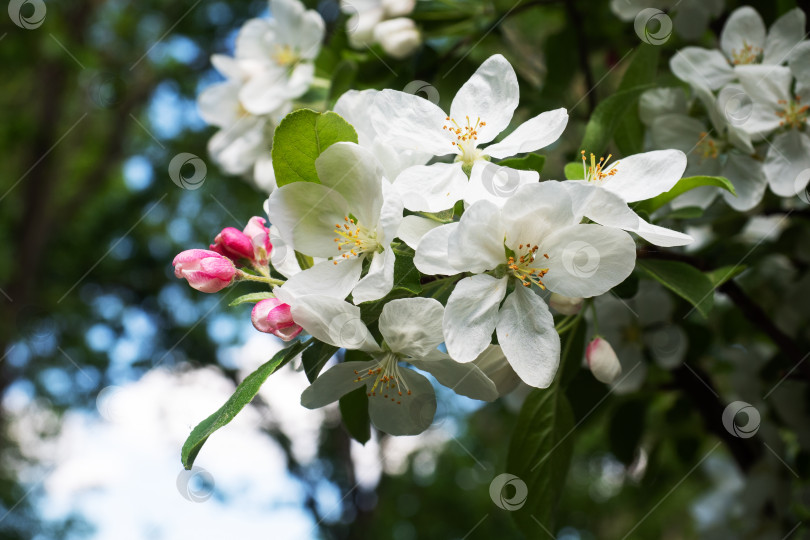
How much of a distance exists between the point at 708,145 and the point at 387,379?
0.69 meters

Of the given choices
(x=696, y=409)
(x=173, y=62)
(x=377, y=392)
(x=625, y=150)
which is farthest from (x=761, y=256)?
(x=173, y=62)

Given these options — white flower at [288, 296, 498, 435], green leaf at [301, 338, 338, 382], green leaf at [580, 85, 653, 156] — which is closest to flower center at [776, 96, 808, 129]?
green leaf at [580, 85, 653, 156]

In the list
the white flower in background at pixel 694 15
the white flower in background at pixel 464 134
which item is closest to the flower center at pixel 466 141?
the white flower in background at pixel 464 134

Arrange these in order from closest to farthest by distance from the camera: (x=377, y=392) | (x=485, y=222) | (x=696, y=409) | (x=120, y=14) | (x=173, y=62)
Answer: (x=485, y=222), (x=377, y=392), (x=696, y=409), (x=173, y=62), (x=120, y=14)

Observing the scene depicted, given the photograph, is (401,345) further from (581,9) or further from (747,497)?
(581,9)

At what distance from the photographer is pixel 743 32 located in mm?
1201

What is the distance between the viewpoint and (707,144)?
114cm

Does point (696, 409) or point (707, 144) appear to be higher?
point (707, 144)

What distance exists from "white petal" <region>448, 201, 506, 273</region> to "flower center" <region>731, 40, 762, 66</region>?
0.73 m

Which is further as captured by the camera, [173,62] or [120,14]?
[120,14]

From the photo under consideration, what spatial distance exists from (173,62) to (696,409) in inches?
167

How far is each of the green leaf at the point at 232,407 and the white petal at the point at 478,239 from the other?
22 centimetres
